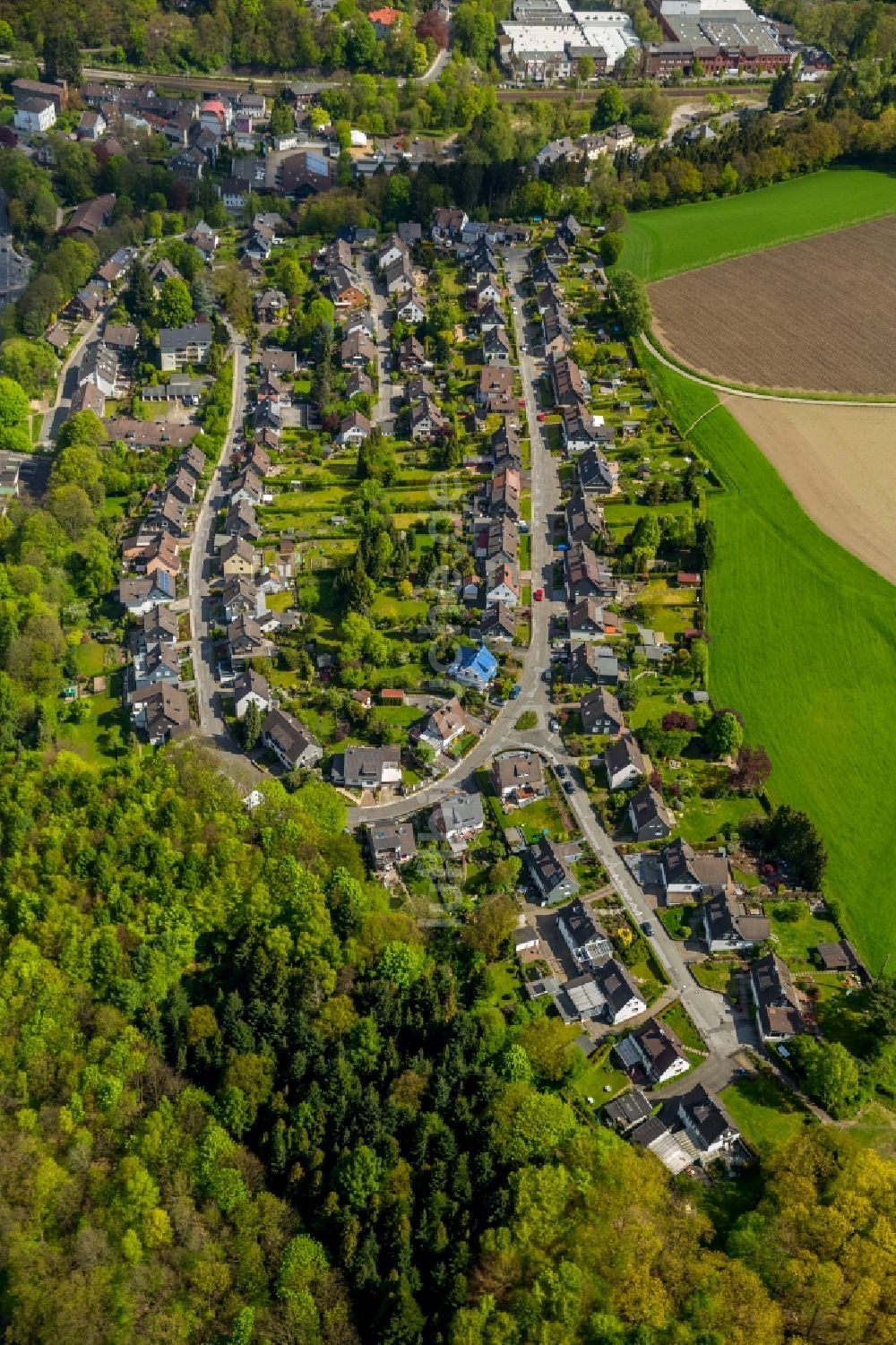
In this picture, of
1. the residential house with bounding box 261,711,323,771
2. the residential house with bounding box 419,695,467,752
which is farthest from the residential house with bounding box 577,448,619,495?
the residential house with bounding box 261,711,323,771

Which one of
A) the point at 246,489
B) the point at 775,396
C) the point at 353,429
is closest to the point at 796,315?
the point at 775,396

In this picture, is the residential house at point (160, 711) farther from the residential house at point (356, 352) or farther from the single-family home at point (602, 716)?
the residential house at point (356, 352)

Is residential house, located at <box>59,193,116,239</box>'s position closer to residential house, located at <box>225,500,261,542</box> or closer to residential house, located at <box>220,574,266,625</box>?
residential house, located at <box>225,500,261,542</box>

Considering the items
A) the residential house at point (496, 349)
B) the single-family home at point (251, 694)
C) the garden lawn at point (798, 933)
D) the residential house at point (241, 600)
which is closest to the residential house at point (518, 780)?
the garden lawn at point (798, 933)

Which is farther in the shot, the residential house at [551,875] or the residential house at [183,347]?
the residential house at [183,347]

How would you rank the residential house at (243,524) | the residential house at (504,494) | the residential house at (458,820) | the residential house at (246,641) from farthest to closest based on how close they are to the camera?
1. the residential house at (504,494)
2. the residential house at (243,524)
3. the residential house at (246,641)
4. the residential house at (458,820)

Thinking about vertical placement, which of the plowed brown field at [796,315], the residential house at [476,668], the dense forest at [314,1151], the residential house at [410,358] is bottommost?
the dense forest at [314,1151]

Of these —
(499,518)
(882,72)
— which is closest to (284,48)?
(882,72)
